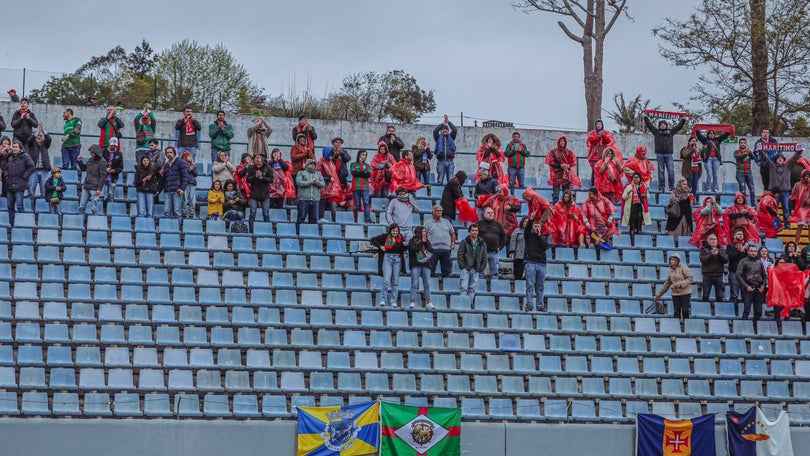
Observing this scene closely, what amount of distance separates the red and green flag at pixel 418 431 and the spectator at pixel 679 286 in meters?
4.77

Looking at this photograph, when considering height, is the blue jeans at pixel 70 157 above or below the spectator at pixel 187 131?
below

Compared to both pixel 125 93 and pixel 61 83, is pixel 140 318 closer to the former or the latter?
pixel 61 83

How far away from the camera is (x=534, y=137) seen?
29.9 meters

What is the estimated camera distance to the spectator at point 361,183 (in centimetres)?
2353

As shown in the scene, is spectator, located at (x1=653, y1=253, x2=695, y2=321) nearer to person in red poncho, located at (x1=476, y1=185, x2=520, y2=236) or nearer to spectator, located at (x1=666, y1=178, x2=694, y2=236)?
spectator, located at (x1=666, y1=178, x2=694, y2=236)

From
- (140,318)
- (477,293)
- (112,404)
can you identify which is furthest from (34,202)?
(477,293)

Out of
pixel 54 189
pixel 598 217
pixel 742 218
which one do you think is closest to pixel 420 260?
pixel 598 217

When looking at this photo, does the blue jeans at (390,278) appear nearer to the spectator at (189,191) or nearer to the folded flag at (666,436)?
the spectator at (189,191)

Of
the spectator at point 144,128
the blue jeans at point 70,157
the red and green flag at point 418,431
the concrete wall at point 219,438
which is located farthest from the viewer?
the spectator at point 144,128

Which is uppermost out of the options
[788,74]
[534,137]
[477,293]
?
[788,74]

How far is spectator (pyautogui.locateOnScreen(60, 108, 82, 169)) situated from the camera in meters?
24.4

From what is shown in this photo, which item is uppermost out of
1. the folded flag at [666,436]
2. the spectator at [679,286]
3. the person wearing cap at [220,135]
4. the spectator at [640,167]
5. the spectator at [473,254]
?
the person wearing cap at [220,135]

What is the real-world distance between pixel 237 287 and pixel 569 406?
514 cm

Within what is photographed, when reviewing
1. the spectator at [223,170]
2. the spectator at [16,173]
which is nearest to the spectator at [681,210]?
the spectator at [223,170]
